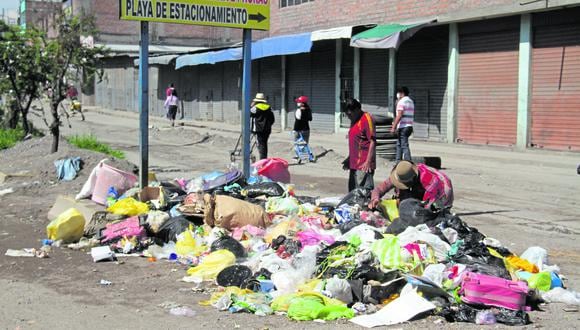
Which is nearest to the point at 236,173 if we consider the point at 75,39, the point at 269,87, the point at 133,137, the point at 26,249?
the point at 26,249

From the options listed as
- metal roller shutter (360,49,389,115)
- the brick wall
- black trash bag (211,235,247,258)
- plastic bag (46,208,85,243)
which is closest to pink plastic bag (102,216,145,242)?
plastic bag (46,208,85,243)

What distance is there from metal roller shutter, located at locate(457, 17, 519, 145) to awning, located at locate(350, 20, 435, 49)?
1651 mm

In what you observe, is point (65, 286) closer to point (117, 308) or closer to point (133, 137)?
point (117, 308)

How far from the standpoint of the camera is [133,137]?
1072 inches

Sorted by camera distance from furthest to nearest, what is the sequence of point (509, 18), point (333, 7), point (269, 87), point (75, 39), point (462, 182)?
1. point (269, 87)
2. point (333, 7)
3. point (509, 18)
4. point (75, 39)
5. point (462, 182)

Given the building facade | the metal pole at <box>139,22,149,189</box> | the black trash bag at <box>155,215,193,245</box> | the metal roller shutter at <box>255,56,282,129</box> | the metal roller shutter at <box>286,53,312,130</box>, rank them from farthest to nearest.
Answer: the metal roller shutter at <box>255,56,282,129</box>, the metal roller shutter at <box>286,53,312,130</box>, the building facade, the metal pole at <box>139,22,149,189</box>, the black trash bag at <box>155,215,193,245</box>

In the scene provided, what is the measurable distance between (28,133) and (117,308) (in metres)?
14.9

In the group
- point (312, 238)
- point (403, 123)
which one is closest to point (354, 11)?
point (403, 123)

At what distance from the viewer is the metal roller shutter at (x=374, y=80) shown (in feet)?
86.7

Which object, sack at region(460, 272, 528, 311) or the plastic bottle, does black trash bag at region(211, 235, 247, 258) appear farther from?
the plastic bottle

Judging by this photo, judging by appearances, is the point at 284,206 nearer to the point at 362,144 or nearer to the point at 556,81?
the point at 362,144

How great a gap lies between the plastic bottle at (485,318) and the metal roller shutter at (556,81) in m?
15.0

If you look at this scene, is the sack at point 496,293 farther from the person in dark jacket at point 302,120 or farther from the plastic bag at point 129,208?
the person in dark jacket at point 302,120

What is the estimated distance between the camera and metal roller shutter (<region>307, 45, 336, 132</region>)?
29.6 meters
